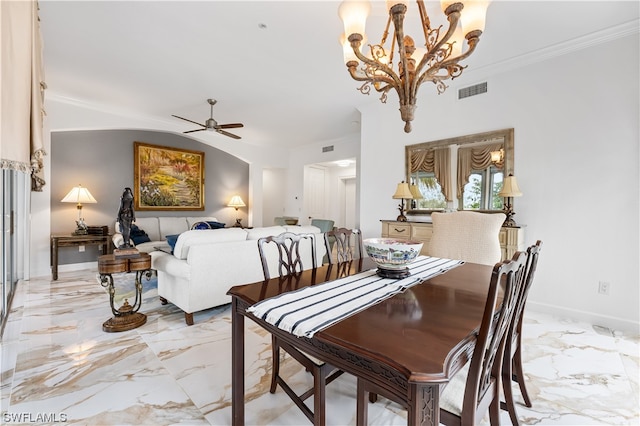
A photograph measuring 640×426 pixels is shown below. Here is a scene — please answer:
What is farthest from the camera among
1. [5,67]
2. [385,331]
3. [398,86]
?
[398,86]

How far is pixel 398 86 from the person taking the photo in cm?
182

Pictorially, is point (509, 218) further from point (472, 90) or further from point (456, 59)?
point (456, 59)

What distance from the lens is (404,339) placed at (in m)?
0.81

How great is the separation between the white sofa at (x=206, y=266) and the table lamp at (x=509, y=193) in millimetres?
2390

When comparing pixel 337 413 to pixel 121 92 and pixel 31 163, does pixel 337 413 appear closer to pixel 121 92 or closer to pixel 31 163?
pixel 31 163

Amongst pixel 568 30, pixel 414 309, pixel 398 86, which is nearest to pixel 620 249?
pixel 568 30

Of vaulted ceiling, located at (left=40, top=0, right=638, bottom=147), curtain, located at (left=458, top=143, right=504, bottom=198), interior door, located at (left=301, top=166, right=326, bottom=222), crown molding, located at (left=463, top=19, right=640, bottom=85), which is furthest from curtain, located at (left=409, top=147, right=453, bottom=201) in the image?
interior door, located at (left=301, top=166, right=326, bottom=222)

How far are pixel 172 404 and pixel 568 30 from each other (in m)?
4.22

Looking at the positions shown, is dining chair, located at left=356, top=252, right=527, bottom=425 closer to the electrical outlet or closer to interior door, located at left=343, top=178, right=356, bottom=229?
the electrical outlet

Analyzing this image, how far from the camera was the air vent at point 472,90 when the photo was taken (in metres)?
3.26

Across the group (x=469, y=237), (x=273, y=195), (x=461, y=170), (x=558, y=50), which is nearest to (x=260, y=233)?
(x=469, y=237)

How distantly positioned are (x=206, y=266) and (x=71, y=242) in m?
3.03

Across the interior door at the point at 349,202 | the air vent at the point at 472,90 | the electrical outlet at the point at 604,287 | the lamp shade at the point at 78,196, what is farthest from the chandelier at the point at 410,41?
the interior door at the point at 349,202

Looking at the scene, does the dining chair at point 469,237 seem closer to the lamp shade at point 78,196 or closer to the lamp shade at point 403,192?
the lamp shade at point 403,192
